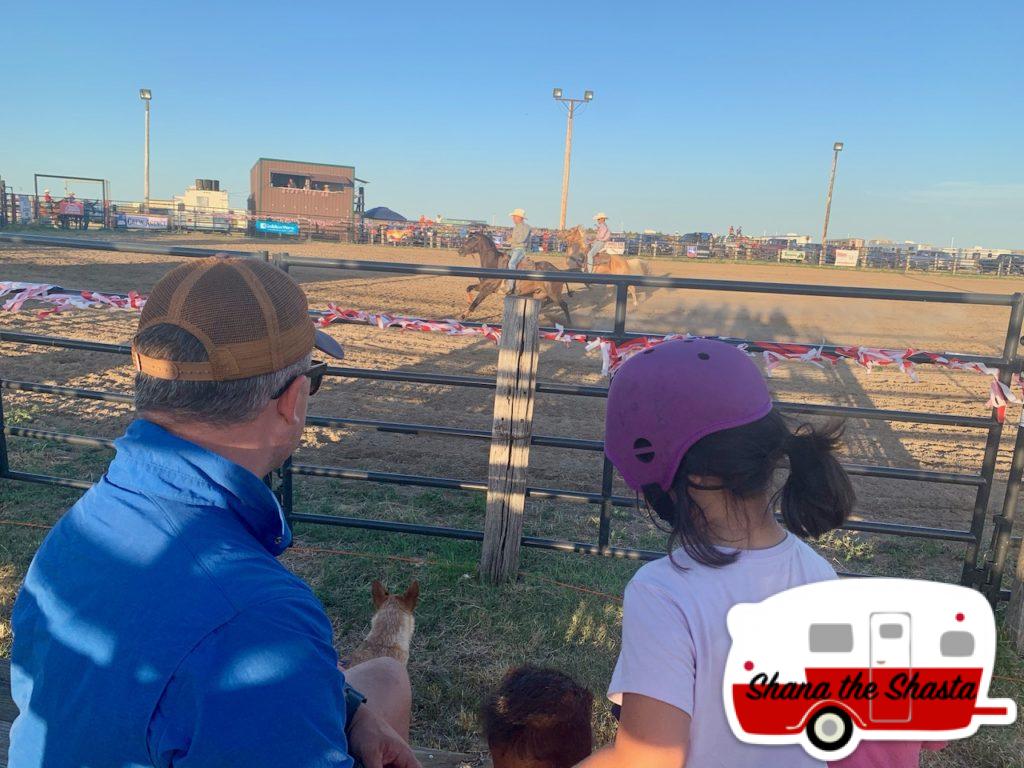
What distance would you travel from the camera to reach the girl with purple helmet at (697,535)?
49.1 inches

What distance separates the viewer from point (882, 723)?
3.61 ft

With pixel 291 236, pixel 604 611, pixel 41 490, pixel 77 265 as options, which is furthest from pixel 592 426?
pixel 291 236

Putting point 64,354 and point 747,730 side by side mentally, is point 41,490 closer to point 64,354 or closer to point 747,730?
point 64,354

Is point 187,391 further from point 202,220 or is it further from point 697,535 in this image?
point 202,220

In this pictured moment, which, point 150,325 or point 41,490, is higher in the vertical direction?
point 150,325

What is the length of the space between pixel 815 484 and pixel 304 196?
147 ft

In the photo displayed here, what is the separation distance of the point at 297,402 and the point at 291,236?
39000 millimetres

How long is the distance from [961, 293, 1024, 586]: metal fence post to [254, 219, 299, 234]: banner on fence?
1478 inches

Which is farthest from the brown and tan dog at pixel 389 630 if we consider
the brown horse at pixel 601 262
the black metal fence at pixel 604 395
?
the brown horse at pixel 601 262

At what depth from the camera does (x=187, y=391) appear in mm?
1255

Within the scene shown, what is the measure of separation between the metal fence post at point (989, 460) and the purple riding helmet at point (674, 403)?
2.80 metres

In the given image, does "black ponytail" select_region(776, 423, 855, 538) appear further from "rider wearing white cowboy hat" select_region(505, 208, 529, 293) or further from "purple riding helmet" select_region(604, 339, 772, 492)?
"rider wearing white cowboy hat" select_region(505, 208, 529, 293)

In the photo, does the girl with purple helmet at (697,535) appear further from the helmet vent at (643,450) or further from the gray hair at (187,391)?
the gray hair at (187,391)

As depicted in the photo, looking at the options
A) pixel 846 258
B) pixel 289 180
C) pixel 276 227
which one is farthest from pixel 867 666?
pixel 289 180
